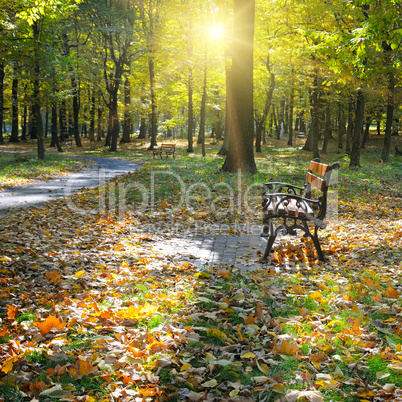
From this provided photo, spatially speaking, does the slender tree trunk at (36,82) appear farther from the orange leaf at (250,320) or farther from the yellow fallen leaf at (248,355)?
the yellow fallen leaf at (248,355)

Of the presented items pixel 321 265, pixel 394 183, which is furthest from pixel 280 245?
pixel 394 183

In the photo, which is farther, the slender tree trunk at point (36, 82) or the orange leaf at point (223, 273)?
the slender tree trunk at point (36, 82)

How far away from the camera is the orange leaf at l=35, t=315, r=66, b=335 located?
2979 millimetres

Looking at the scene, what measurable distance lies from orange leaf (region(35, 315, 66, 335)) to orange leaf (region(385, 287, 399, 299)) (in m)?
3.29

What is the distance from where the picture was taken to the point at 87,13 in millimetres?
26297

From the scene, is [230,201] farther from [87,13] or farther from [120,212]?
[87,13]

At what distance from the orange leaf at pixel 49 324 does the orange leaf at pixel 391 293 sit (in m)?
3.29

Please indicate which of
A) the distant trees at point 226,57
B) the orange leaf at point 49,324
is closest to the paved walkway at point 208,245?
the orange leaf at point 49,324

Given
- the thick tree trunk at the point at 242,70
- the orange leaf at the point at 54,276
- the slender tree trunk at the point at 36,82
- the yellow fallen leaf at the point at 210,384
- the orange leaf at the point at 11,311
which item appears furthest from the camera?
the slender tree trunk at the point at 36,82

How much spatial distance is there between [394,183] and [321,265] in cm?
883

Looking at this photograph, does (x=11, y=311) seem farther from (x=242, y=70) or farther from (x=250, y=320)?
(x=242, y=70)

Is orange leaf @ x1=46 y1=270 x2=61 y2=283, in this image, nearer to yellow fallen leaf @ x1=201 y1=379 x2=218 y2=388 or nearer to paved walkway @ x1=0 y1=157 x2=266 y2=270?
paved walkway @ x1=0 y1=157 x2=266 y2=270

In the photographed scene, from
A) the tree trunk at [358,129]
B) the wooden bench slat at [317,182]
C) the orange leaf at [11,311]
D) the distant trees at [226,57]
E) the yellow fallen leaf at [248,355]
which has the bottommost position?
the yellow fallen leaf at [248,355]

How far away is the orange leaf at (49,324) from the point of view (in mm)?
2979
